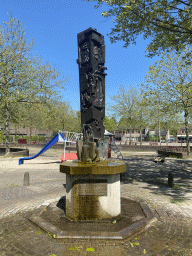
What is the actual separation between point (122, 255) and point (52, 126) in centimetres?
4253

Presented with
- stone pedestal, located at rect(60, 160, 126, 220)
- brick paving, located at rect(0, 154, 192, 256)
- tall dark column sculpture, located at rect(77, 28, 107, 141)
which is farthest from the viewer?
tall dark column sculpture, located at rect(77, 28, 107, 141)

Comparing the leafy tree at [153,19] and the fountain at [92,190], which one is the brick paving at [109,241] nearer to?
the fountain at [92,190]

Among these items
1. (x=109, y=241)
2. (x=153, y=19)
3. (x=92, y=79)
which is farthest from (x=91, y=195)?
(x=153, y=19)

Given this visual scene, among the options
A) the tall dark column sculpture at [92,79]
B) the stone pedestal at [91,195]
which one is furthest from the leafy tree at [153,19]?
the stone pedestal at [91,195]

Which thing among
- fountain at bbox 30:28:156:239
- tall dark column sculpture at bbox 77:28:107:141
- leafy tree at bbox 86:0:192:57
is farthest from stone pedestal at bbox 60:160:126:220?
leafy tree at bbox 86:0:192:57

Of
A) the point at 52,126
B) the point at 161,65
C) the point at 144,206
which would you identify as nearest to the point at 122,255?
the point at 144,206

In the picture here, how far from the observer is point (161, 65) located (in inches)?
841

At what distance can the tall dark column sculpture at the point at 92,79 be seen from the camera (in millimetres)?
5988

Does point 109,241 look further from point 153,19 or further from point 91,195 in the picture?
point 153,19

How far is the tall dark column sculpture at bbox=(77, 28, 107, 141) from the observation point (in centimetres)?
599

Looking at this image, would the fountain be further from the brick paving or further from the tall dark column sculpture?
the brick paving

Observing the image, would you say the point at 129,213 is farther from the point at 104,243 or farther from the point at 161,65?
the point at 161,65

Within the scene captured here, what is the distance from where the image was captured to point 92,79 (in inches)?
233

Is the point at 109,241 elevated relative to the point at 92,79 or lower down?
lower down
